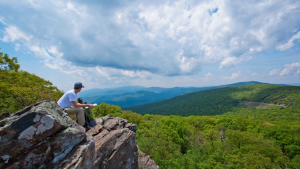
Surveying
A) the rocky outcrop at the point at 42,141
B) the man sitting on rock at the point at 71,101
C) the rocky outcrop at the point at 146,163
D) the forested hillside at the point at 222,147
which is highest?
the man sitting on rock at the point at 71,101

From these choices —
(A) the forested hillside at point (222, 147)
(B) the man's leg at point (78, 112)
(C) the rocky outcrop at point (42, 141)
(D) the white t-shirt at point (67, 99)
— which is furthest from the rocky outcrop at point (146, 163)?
(D) the white t-shirt at point (67, 99)

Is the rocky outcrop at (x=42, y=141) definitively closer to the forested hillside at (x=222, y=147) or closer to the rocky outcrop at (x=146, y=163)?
the rocky outcrop at (x=146, y=163)

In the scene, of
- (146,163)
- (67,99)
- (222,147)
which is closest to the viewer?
(67,99)

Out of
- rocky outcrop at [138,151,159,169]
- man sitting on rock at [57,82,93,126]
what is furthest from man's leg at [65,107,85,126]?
rocky outcrop at [138,151,159,169]

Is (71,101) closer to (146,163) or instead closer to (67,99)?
(67,99)

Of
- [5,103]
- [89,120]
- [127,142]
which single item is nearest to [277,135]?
[127,142]

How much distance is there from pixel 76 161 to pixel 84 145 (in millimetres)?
915

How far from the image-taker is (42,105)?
6137 millimetres

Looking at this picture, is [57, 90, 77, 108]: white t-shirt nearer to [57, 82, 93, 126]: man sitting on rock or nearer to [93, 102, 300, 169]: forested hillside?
[57, 82, 93, 126]: man sitting on rock

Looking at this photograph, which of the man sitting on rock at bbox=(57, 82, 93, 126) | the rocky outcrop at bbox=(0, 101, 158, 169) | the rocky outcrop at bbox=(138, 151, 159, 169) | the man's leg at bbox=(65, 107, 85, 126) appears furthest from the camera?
the rocky outcrop at bbox=(138, 151, 159, 169)

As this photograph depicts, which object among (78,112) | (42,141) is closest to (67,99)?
(78,112)

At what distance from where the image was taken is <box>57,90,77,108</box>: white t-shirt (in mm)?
8898

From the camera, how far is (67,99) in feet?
30.3

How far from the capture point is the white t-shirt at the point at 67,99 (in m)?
8.90
